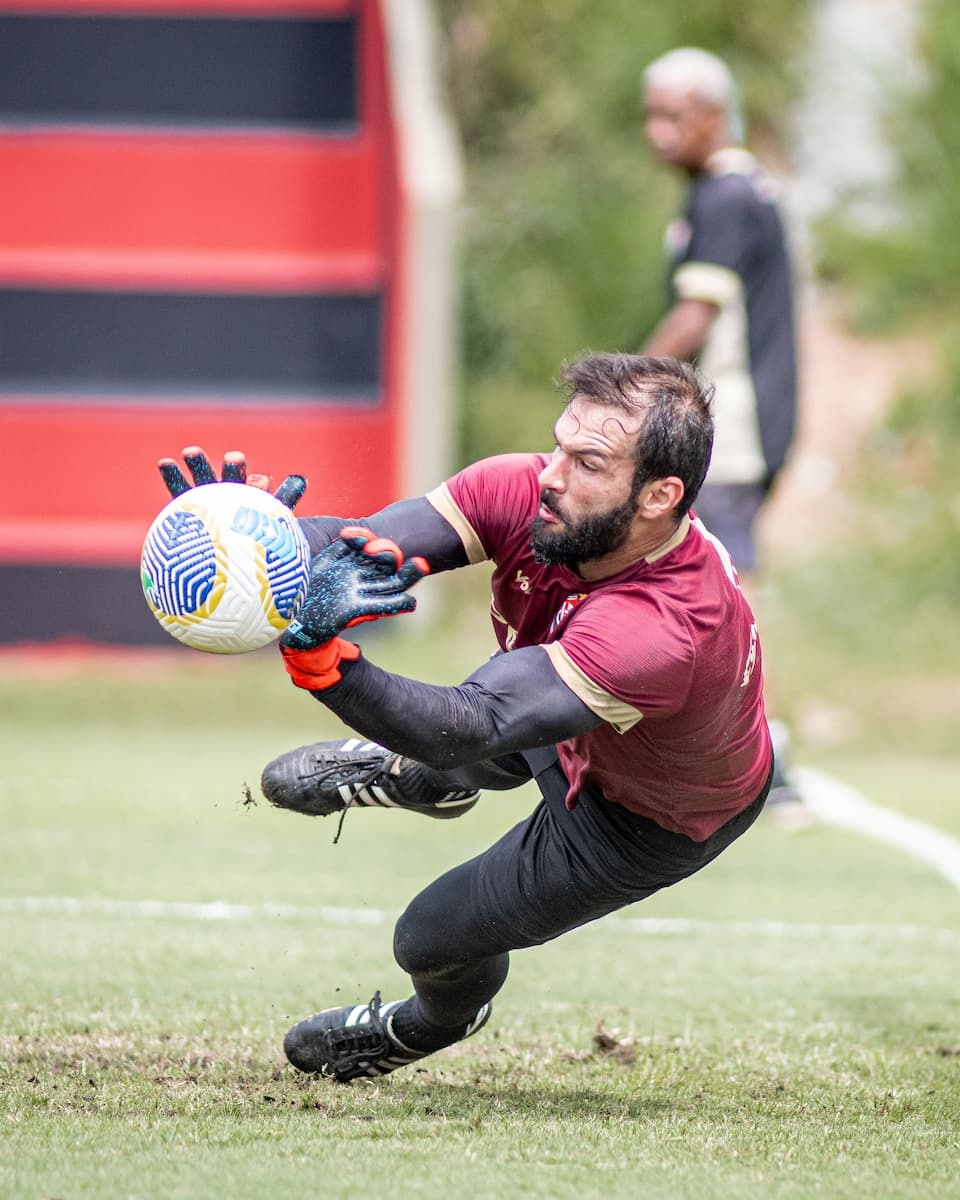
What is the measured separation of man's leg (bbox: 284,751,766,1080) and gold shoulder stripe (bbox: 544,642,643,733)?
0.51m

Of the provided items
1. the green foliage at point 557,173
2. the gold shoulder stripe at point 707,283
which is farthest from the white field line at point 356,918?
the green foliage at point 557,173

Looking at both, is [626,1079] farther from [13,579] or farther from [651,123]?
[13,579]

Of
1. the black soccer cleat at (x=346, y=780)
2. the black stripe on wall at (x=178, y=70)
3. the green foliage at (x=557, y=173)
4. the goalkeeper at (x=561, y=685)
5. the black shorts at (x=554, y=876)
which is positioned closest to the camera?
the goalkeeper at (x=561, y=685)

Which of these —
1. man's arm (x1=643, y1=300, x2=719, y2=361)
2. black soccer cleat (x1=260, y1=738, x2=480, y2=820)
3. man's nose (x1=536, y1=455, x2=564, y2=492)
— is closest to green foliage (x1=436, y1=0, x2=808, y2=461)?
man's arm (x1=643, y1=300, x2=719, y2=361)

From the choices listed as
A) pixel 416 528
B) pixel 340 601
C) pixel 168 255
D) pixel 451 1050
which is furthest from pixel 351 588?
pixel 168 255

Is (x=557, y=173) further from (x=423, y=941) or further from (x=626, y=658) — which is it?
(x=626, y=658)

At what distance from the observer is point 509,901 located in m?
4.21

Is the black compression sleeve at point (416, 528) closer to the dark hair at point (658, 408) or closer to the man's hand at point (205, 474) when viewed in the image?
the man's hand at point (205, 474)

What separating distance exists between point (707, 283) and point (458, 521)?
3.70 m

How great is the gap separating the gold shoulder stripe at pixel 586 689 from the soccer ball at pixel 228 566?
0.51m

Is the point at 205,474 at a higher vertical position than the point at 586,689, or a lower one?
higher

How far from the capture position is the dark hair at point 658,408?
3.87 metres

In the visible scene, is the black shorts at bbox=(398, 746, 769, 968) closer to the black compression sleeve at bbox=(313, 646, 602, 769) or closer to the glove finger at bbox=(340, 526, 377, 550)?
the black compression sleeve at bbox=(313, 646, 602, 769)

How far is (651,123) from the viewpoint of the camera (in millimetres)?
7715
